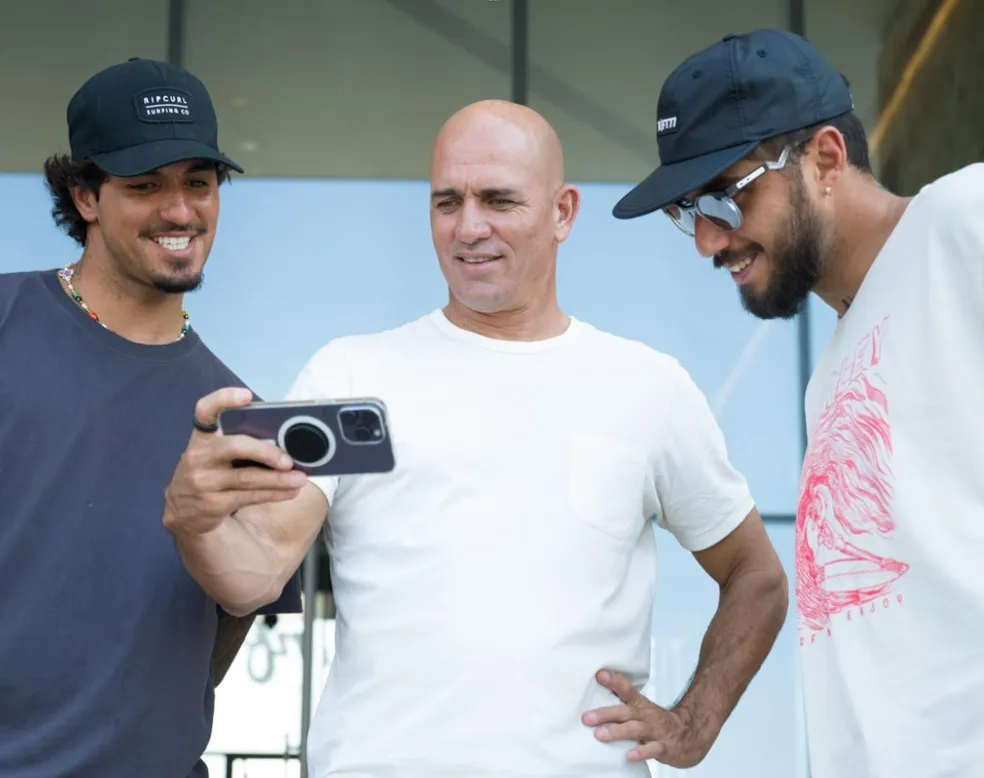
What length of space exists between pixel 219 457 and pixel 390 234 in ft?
14.7

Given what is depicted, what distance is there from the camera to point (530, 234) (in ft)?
9.05

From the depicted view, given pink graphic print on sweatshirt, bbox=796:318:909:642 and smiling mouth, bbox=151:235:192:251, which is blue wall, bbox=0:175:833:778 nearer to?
smiling mouth, bbox=151:235:192:251

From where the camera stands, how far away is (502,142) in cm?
281

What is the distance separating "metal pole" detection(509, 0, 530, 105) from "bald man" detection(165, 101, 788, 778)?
144 inches

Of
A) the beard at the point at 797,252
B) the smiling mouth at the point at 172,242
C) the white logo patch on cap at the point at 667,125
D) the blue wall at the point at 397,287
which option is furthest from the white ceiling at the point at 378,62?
the beard at the point at 797,252

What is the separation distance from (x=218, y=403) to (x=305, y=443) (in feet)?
0.43

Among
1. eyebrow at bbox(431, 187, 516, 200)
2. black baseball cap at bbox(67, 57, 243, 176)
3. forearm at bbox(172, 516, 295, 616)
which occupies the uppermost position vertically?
black baseball cap at bbox(67, 57, 243, 176)

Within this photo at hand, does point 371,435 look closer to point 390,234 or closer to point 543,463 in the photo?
point 543,463

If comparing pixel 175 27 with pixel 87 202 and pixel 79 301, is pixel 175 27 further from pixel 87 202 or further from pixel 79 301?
pixel 79 301

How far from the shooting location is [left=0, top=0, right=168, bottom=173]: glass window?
6453 mm

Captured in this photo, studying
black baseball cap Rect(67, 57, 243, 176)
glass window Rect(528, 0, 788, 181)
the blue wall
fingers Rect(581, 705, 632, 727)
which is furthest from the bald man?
glass window Rect(528, 0, 788, 181)

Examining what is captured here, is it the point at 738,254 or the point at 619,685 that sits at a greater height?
the point at 738,254

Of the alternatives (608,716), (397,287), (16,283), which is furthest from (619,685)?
(397,287)

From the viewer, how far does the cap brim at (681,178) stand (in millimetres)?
2215
